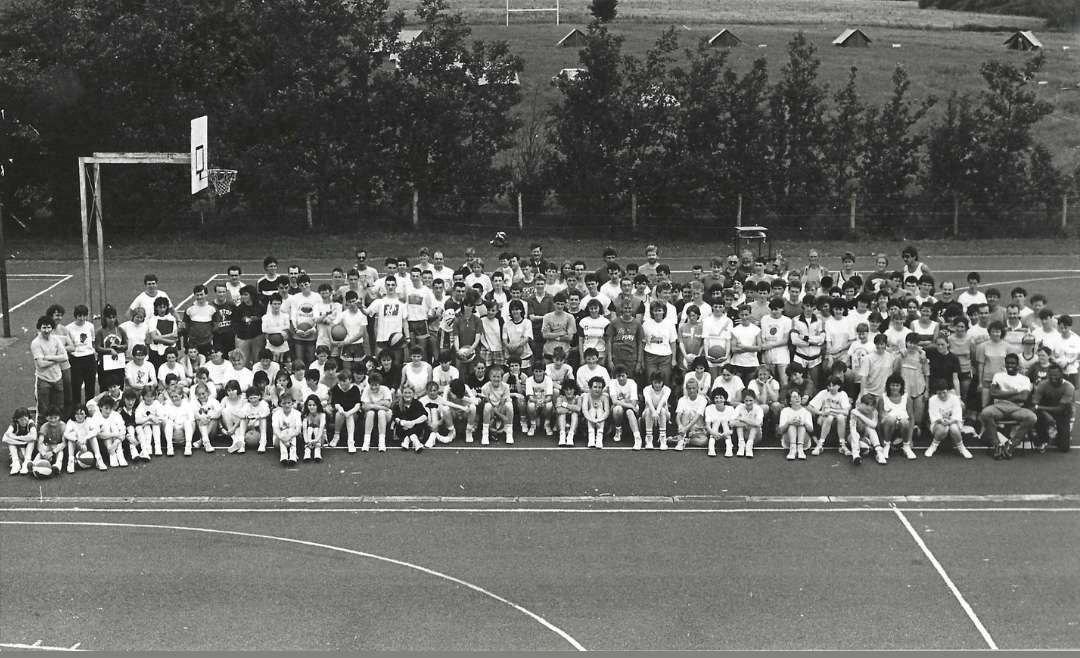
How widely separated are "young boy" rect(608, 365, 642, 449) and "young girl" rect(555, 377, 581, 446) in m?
0.49

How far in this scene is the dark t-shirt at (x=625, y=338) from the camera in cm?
1861

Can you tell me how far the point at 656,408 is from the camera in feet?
59.0

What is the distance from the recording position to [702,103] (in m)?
36.7

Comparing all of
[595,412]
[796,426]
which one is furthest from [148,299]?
[796,426]

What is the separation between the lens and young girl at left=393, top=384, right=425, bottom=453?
704 inches

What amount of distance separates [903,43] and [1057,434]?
2035 inches

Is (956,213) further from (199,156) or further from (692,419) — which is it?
(199,156)

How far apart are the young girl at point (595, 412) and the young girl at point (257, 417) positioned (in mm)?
4244

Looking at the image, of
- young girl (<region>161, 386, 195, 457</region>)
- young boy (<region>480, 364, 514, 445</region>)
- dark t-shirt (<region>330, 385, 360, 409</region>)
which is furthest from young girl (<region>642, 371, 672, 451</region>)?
young girl (<region>161, 386, 195, 457</region>)

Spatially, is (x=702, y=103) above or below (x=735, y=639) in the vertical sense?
above

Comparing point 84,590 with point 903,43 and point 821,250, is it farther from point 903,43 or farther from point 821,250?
point 903,43

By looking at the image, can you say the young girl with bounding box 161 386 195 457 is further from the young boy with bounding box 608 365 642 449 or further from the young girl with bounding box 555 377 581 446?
the young boy with bounding box 608 365 642 449

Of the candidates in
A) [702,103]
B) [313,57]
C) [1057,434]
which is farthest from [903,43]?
[1057,434]

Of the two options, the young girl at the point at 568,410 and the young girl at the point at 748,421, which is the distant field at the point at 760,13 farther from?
the young girl at the point at 748,421
